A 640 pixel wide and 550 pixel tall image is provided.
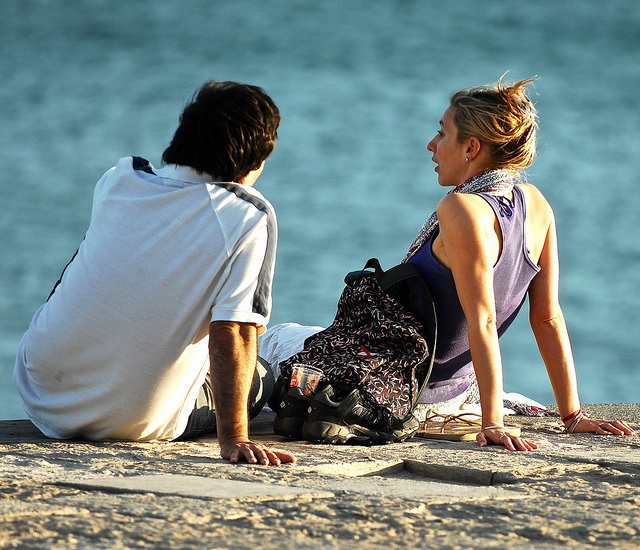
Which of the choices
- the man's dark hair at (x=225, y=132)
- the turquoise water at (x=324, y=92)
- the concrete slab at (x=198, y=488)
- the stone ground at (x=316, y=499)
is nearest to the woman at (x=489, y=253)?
the stone ground at (x=316, y=499)

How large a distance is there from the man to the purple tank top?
59 centimetres

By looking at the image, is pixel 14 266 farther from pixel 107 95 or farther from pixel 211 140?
pixel 211 140

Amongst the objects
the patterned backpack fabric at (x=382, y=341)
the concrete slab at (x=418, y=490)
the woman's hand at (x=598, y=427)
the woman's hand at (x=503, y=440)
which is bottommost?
the concrete slab at (x=418, y=490)

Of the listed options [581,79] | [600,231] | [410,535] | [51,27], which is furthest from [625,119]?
[410,535]

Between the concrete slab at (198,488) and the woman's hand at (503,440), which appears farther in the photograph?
the woman's hand at (503,440)

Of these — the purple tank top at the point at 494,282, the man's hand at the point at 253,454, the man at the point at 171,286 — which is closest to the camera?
the man's hand at the point at 253,454

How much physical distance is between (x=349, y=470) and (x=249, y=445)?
21 centimetres

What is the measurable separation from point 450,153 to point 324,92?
632 inches

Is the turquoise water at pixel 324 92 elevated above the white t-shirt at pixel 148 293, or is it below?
above

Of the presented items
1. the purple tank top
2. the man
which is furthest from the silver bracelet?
the man

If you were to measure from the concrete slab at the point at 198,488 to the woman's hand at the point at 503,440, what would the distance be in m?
0.87

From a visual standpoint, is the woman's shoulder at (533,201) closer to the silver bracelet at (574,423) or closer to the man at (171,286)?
the silver bracelet at (574,423)

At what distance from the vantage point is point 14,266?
17234mm

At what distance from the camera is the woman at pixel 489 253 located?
263cm
